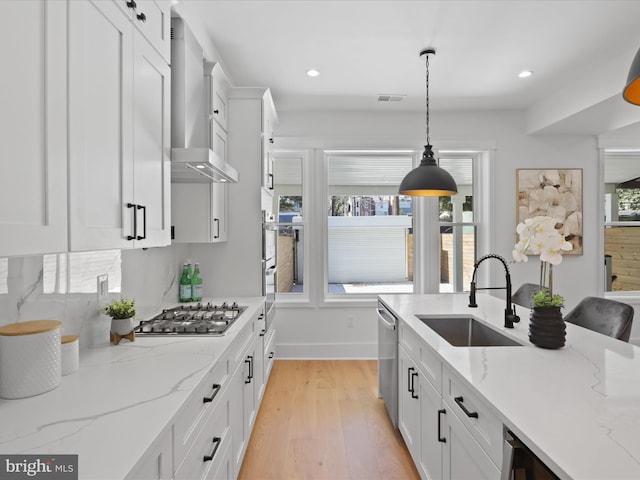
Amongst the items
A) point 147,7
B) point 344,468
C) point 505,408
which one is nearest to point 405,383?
point 344,468

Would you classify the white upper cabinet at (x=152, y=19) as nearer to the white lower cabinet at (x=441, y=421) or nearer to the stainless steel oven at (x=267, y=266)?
the stainless steel oven at (x=267, y=266)

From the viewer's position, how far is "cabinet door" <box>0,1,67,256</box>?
0.79 meters

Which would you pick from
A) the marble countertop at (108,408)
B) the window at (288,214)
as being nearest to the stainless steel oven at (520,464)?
the marble countertop at (108,408)

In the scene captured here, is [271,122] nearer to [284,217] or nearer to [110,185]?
[284,217]

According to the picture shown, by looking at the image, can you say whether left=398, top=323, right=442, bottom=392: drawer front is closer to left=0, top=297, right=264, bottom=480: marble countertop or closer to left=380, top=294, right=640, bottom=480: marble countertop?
left=380, top=294, right=640, bottom=480: marble countertop

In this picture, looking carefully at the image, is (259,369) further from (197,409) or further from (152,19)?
(152,19)

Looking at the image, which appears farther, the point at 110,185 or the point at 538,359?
the point at 538,359

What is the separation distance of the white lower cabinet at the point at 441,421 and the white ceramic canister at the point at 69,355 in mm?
1398

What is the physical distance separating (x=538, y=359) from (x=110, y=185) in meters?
1.74

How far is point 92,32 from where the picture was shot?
3.61 ft

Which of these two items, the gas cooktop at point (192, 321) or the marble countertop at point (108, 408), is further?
the gas cooktop at point (192, 321)

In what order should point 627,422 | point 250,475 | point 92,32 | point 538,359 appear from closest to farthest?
point 627,422
point 92,32
point 538,359
point 250,475

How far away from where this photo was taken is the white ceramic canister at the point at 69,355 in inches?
49.4

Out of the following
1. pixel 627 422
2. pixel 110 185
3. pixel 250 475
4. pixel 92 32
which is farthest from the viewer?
pixel 250 475
